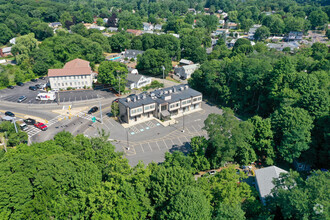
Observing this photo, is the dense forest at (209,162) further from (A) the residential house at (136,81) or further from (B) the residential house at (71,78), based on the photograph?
(B) the residential house at (71,78)

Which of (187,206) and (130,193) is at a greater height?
(187,206)

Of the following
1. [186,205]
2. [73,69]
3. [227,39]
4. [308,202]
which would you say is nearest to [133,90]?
[73,69]

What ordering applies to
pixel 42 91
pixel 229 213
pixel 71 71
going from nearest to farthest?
pixel 229 213 → pixel 42 91 → pixel 71 71

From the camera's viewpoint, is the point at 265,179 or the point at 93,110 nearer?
the point at 265,179

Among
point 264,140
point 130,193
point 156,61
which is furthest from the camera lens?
point 156,61

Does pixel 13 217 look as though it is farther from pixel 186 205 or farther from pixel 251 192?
pixel 251 192

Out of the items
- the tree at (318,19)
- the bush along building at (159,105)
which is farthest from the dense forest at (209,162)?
the tree at (318,19)

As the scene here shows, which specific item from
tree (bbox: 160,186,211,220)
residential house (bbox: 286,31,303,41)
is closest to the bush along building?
tree (bbox: 160,186,211,220)

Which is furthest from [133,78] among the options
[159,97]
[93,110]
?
[93,110]

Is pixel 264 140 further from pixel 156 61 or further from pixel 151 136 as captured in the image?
pixel 156 61
